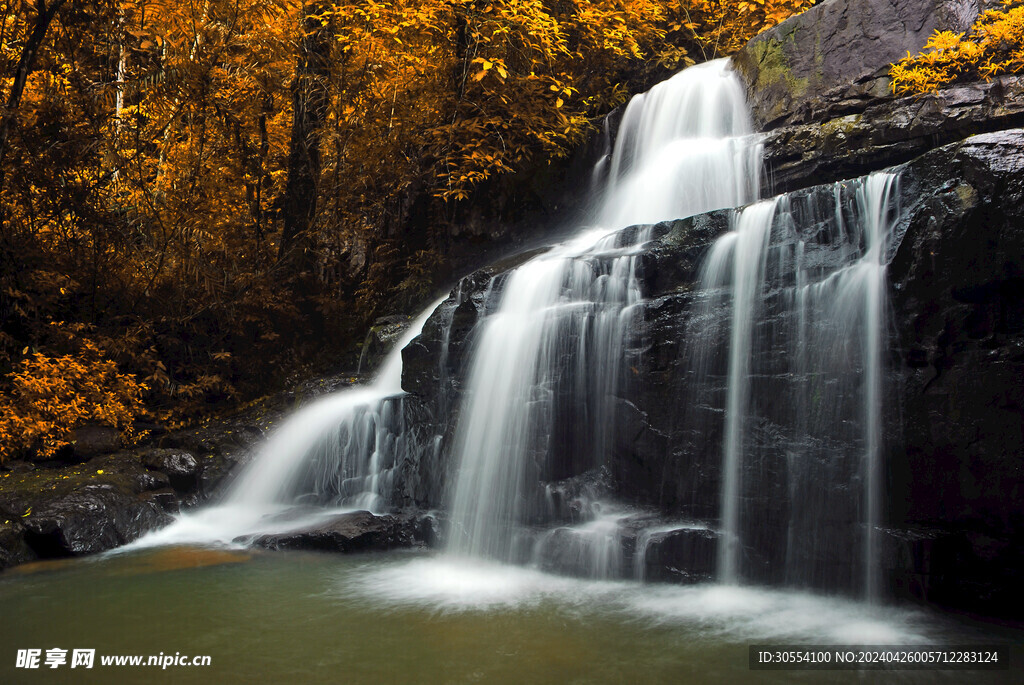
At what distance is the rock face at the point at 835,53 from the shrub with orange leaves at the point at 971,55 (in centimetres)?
23

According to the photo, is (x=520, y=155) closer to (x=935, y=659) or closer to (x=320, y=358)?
(x=320, y=358)

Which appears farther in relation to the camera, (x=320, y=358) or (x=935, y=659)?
(x=320, y=358)

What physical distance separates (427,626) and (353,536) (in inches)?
80.1

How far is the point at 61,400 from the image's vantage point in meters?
7.93

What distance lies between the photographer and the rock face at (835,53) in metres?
7.74

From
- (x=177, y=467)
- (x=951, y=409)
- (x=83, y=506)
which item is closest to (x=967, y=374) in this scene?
(x=951, y=409)

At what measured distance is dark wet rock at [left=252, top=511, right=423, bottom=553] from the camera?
19.9ft

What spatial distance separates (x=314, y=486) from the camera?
7.52 metres

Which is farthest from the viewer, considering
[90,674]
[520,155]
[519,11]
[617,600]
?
[520,155]

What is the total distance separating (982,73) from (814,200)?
10.9 ft

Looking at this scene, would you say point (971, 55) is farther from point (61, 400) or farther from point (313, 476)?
point (61, 400)

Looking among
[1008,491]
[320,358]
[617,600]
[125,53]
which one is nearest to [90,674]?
[617,600]

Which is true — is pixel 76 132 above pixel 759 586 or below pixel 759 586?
above

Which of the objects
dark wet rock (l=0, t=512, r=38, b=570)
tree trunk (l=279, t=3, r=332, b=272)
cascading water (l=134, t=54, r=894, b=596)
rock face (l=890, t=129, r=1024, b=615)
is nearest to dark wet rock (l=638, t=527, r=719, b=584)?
cascading water (l=134, t=54, r=894, b=596)
